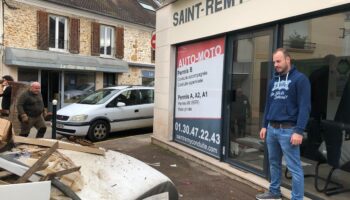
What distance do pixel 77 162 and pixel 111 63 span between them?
63.9 ft

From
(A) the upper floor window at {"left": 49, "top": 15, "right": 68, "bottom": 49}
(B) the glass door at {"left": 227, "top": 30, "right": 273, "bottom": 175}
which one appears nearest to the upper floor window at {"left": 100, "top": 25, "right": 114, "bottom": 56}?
(A) the upper floor window at {"left": 49, "top": 15, "right": 68, "bottom": 49}

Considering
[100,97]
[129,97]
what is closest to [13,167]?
[100,97]

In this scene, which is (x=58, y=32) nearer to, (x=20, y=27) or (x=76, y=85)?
(x=20, y=27)

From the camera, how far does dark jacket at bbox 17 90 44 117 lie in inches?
327

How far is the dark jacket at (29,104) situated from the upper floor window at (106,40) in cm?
1419

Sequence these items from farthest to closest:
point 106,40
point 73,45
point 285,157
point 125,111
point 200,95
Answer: point 106,40 < point 73,45 < point 125,111 < point 200,95 < point 285,157

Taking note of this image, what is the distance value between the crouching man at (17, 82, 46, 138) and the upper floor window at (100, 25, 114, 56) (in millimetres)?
14176

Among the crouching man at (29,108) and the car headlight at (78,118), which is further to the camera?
the car headlight at (78,118)

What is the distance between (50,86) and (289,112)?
673 inches

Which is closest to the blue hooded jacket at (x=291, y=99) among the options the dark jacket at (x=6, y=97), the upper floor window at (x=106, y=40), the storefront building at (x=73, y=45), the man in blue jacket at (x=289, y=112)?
the man in blue jacket at (x=289, y=112)

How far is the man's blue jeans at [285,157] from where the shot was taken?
4.47m

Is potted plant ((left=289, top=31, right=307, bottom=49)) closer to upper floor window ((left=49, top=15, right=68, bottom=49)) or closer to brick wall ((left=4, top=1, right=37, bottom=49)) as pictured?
brick wall ((left=4, top=1, right=37, bottom=49))

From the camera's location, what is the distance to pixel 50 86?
1975 cm

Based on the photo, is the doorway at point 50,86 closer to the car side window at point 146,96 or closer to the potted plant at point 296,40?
the car side window at point 146,96
